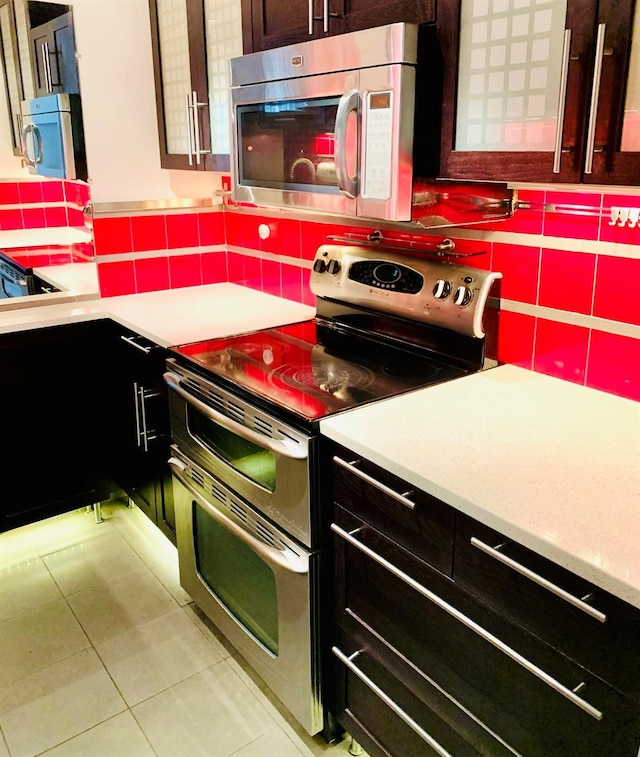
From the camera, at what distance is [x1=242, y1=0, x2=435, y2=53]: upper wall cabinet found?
1405 mm

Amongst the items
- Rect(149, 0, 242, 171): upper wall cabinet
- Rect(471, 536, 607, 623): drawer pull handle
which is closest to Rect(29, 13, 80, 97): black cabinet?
Rect(149, 0, 242, 171): upper wall cabinet

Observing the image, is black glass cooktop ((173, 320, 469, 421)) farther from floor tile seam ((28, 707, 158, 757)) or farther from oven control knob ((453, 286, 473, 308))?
floor tile seam ((28, 707, 158, 757))

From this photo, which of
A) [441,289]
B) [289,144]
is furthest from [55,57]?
[441,289]

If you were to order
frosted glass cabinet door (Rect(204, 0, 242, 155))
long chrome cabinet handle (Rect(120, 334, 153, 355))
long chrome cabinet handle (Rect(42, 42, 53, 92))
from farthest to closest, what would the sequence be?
long chrome cabinet handle (Rect(42, 42, 53, 92)) < long chrome cabinet handle (Rect(120, 334, 153, 355)) < frosted glass cabinet door (Rect(204, 0, 242, 155))

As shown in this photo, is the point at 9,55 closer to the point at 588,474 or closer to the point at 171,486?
the point at 171,486

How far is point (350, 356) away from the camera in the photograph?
1840 millimetres

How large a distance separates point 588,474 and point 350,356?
0.81 metres

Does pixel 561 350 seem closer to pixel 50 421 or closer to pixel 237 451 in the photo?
pixel 237 451

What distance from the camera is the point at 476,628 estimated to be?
1.14 meters

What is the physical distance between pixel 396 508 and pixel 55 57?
206cm

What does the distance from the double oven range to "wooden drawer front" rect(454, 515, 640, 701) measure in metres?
0.43

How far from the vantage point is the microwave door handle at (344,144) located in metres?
1.45

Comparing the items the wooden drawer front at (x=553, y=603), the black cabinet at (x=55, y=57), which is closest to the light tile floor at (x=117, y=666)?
the wooden drawer front at (x=553, y=603)

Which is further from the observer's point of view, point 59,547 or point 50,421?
point 59,547
